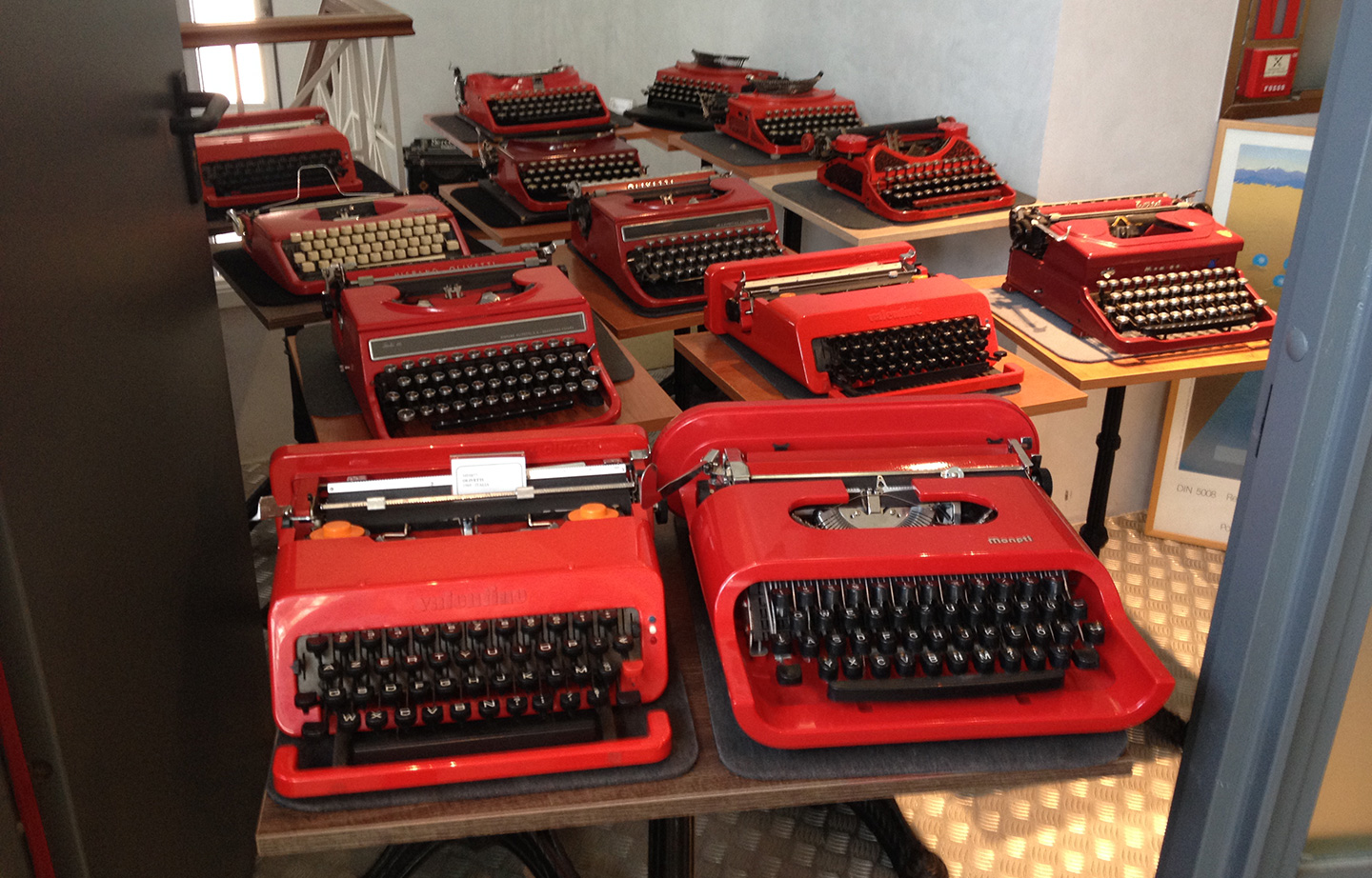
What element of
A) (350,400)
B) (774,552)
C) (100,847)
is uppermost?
(774,552)

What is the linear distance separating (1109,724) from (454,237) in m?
2.29

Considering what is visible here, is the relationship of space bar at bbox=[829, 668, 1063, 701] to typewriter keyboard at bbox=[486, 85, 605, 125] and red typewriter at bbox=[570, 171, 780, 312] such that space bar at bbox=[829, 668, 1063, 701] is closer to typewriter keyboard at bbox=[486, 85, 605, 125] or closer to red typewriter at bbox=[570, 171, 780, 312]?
red typewriter at bbox=[570, 171, 780, 312]

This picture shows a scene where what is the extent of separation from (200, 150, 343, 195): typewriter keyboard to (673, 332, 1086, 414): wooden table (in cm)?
160

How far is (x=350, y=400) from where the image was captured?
242 cm

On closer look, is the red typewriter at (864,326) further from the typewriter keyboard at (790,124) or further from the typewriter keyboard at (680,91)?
the typewriter keyboard at (680,91)

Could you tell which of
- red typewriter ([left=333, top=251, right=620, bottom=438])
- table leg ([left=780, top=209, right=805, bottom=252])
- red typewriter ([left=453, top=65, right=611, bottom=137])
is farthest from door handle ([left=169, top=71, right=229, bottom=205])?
table leg ([left=780, top=209, right=805, bottom=252])

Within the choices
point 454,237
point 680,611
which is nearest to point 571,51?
point 454,237

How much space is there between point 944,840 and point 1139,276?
57.0 inches

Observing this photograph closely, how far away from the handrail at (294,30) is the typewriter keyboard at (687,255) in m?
1.25

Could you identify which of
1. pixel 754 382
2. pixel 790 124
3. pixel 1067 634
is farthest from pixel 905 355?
pixel 790 124

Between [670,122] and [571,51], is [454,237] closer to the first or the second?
[670,122]

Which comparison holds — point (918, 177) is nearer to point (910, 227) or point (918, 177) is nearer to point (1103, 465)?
point (910, 227)

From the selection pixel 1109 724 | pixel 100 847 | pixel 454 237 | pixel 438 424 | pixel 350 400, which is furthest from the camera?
pixel 454 237

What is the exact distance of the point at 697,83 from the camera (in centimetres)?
486
